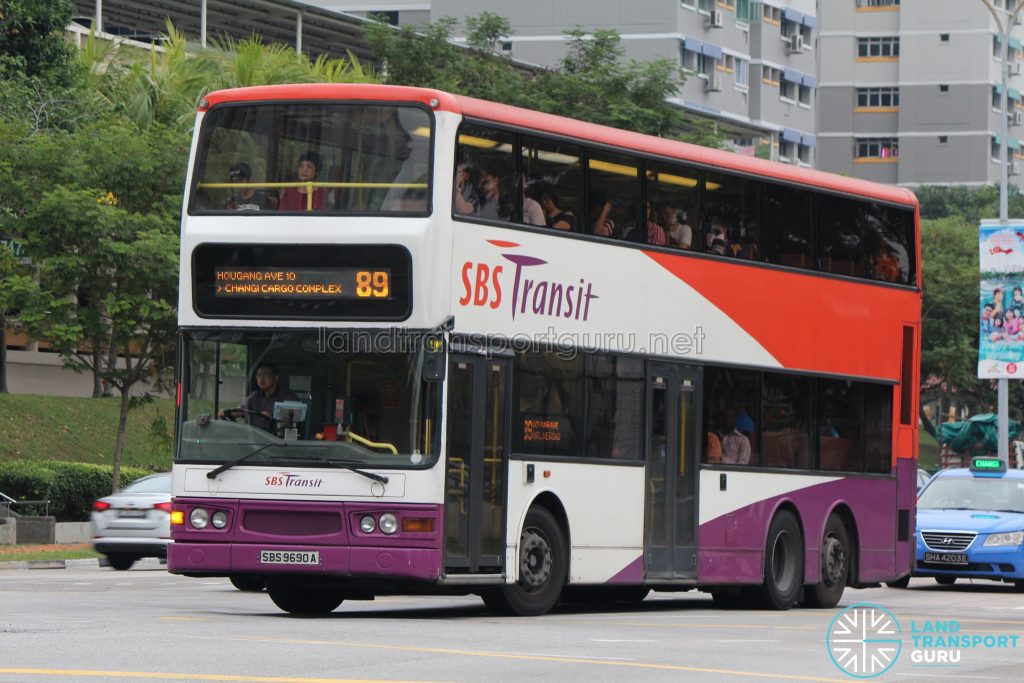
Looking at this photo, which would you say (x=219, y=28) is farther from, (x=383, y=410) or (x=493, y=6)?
(x=383, y=410)

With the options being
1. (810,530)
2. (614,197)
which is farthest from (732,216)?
(810,530)

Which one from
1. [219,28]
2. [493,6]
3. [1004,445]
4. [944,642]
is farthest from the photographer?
[493,6]

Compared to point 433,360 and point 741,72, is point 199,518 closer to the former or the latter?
point 433,360

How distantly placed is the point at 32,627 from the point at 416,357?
12.3 ft

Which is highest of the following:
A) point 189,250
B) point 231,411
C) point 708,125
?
point 708,125

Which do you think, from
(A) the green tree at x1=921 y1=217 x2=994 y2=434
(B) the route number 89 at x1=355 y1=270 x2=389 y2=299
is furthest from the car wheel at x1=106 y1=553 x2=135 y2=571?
(A) the green tree at x1=921 y1=217 x2=994 y2=434

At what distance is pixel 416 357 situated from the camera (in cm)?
1628

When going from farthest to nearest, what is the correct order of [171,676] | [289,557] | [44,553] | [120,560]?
[44,553]
[120,560]
[289,557]
[171,676]

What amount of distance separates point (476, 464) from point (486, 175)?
98.2 inches

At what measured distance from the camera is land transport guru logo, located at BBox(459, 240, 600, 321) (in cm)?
1692

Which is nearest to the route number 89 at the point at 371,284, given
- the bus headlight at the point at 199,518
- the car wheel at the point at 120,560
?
the bus headlight at the point at 199,518

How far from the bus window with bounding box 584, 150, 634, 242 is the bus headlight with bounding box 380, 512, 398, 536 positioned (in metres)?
3.72

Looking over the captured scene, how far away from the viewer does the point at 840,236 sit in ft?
72.5

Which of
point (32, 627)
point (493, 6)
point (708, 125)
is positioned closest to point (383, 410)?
point (32, 627)
